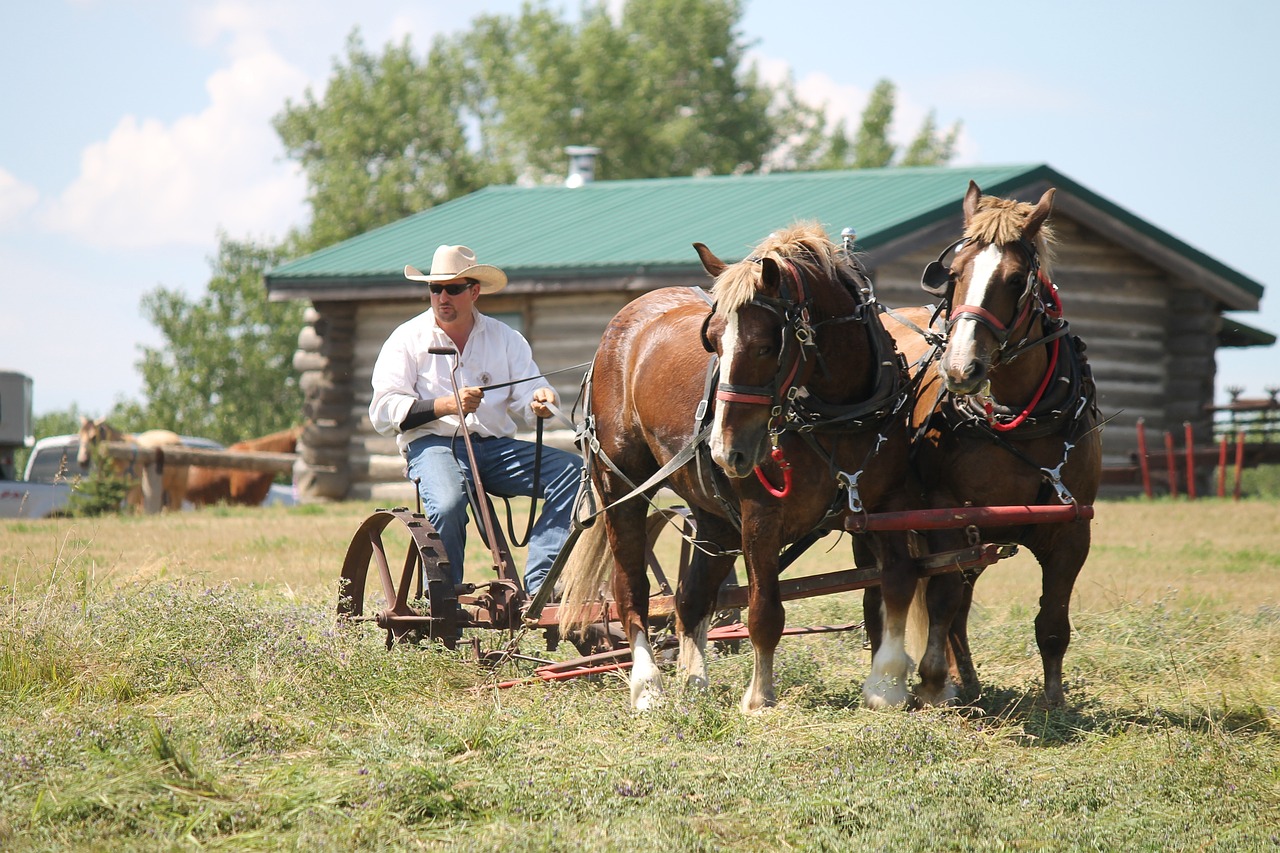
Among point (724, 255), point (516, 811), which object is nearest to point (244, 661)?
point (516, 811)

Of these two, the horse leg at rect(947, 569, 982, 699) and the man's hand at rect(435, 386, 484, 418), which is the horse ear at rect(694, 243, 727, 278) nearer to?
the man's hand at rect(435, 386, 484, 418)

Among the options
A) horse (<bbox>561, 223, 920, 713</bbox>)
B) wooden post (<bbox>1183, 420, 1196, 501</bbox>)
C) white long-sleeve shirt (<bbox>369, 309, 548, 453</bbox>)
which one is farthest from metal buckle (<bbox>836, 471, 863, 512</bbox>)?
wooden post (<bbox>1183, 420, 1196, 501</bbox>)

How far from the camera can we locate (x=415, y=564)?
6793mm

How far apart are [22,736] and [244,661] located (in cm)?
129

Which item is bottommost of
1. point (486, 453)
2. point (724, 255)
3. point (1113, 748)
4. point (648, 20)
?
point (1113, 748)

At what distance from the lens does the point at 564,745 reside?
14.3 ft

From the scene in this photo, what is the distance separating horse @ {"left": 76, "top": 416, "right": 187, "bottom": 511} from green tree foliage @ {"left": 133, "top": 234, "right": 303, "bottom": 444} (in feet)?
73.2

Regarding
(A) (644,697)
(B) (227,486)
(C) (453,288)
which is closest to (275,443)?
(B) (227,486)

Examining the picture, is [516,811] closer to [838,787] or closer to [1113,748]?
[838,787]

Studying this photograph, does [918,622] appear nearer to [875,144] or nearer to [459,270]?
[459,270]

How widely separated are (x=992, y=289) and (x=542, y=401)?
230 centimetres

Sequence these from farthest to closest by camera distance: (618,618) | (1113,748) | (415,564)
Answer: (415,564)
(618,618)
(1113,748)

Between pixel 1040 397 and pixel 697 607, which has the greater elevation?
pixel 1040 397

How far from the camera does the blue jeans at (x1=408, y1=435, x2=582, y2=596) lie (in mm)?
6207
